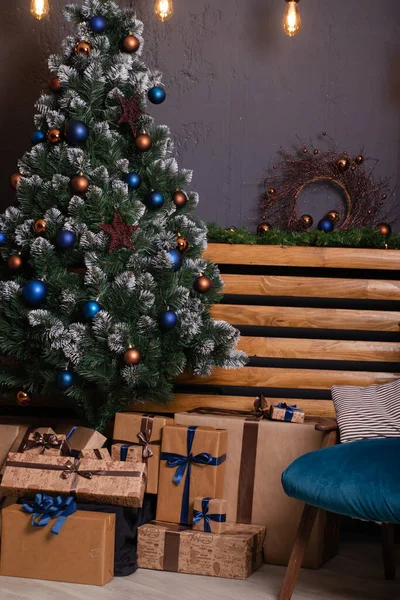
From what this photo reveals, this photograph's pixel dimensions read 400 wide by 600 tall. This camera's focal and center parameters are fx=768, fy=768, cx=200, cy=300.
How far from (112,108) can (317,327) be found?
112 centimetres

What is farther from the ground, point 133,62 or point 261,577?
point 133,62

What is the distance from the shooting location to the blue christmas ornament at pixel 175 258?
8.26 ft

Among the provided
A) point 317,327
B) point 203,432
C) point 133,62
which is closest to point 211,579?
point 203,432

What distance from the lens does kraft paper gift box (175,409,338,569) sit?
7.89ft

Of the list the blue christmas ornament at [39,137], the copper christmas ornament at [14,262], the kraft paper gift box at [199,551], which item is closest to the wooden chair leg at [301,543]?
the kraft paper gift box at [199,551]

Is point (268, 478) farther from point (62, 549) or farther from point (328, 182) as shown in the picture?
point (328, 182)

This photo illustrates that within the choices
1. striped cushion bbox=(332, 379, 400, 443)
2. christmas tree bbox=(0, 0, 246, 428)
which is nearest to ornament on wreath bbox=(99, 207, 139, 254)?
christmas tree bbox=(0, 0, 246, 428)

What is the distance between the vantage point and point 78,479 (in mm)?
2275

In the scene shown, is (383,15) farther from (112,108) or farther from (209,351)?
(209,351)

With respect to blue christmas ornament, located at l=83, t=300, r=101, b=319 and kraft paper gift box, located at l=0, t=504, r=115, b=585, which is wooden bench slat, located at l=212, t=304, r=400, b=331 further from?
kraft paper gift box, located at l=0, t=504, r=115, b=585

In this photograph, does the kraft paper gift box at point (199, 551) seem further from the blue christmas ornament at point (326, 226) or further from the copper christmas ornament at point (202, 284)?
the blue christmas ornament at point (326, 226)

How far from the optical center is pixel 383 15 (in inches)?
148

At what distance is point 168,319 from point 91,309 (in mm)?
246

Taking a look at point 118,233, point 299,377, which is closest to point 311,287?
point 299,377
